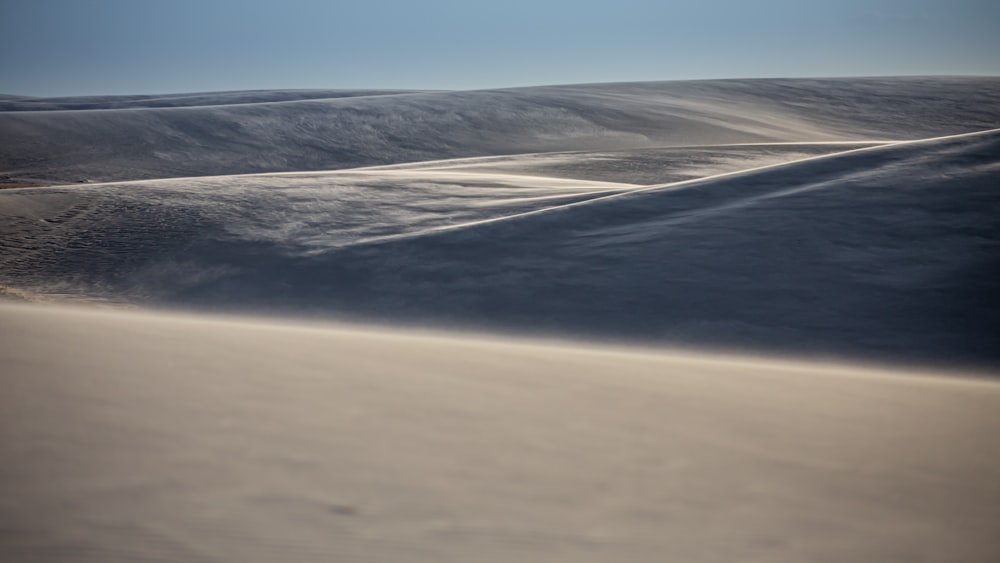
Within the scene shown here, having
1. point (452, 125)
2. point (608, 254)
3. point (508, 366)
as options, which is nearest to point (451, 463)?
point (508, 366)

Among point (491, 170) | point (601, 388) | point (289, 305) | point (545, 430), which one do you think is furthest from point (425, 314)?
point (491, 170)

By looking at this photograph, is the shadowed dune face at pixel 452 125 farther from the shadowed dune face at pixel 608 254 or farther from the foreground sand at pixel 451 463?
the foreground sand at pixel 451 463

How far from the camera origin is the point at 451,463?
3.00m

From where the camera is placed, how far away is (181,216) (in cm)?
1245

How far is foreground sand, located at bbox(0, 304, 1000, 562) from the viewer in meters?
2.40

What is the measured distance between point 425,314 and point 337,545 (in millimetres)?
6499

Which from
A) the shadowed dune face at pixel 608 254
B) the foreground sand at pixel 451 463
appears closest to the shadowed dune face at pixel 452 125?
the shadowed dune face at pixel 608 254

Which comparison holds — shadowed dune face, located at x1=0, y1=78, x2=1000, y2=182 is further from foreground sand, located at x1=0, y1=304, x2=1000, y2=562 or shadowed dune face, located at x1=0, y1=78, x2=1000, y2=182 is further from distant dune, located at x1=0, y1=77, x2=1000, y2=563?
foreground sand, located at x1=0, y1=304, x2=1000, y2=562

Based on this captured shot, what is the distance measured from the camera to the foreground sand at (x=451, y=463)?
2.40 m

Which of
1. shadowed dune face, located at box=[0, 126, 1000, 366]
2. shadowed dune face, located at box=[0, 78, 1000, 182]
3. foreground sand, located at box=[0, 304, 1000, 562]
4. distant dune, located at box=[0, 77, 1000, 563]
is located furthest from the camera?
shadowed dune face, located at box=[0, 78, 1000, 182]

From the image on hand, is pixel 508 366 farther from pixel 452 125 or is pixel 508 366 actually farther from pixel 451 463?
pixel 452 125

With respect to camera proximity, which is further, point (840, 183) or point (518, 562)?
point (840, 183)

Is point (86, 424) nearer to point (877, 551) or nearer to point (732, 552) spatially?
point (732, 552)

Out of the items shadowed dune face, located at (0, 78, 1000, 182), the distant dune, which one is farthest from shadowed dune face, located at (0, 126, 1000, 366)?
shadowed dune face, located at (0, 78, 1000, 182)
